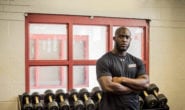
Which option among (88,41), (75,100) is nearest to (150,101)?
(75,100)

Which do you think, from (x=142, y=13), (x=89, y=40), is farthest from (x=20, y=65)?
(x=142, y=13)

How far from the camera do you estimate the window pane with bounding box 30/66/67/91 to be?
467 cm

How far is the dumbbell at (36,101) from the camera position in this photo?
4.05m

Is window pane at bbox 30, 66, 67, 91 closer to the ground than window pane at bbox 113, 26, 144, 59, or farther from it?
closer to the ground

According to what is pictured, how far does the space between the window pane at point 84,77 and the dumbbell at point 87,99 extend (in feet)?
1.26

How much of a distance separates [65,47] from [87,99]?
1.03 meters

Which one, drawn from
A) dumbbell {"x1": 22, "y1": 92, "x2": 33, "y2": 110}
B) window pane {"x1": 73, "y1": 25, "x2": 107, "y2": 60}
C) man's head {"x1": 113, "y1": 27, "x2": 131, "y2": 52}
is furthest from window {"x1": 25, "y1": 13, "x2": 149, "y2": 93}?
man's head {"x1": 113, "y1": 27, "x2": 131, "y2": 52}

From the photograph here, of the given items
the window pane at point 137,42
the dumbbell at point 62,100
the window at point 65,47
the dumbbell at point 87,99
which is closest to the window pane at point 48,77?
the window at point 65,47

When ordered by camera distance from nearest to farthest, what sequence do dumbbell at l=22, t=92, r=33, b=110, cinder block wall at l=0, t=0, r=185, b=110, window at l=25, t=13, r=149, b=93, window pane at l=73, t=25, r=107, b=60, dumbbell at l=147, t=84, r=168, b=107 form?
dumbbell at l=22, t=92, r=33, b=110 → cinder block wall at l=0, t=0, r=185, b=110 → dumbbell at l=147, t=84, r=168, b=107 → window at l=25, t=13, r=149, b=93 → window pane at l=73, t=25, r=107, b=60

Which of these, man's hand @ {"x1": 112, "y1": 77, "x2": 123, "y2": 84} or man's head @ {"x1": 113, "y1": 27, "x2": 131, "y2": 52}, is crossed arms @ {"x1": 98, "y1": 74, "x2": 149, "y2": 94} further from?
man's head @ {"x1": 113, "y1": 27, "x2": 131, "y2": 52}

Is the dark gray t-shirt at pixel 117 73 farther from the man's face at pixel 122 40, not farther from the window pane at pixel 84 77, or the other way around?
the window pane at pixel 84 77

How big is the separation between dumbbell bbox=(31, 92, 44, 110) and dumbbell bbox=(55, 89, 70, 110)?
0.29m

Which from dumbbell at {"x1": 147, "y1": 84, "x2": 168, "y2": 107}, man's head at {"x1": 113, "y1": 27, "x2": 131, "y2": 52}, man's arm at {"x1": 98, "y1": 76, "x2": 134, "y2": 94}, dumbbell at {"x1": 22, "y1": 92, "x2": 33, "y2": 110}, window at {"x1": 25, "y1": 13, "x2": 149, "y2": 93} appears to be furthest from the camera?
window at {"x1": 25, "y1": 13, "x2": 149, "y2": 93}

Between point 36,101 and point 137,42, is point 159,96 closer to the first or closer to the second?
point 137,42
